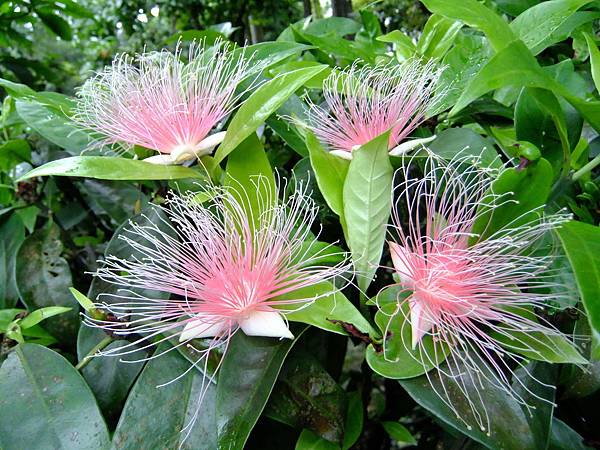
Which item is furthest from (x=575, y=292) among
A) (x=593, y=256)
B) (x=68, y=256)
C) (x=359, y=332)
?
(x=68, y=256)

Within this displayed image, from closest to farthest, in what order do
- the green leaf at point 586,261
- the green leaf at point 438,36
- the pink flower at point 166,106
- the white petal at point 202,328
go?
the green leaf at point 586,261 < the white petal at point 202,328 < the pink flower at point 166,106 < the green leaf at point 438,36

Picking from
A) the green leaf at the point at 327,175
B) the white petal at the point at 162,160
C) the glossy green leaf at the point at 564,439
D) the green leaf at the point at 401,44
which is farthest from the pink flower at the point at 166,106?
the glossy green leaf at the point at 564,439

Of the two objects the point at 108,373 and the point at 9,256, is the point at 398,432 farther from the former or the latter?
the point at 9,256

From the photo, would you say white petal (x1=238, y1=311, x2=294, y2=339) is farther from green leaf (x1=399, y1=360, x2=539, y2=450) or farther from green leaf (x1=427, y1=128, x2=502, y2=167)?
green leaf (x1=427, y1=128, x2=502, y2=167)

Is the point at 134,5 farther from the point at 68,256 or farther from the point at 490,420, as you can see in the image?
the point at 490,420

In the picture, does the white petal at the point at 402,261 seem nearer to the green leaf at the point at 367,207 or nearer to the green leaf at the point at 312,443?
the green leaf at the point at 367,207
